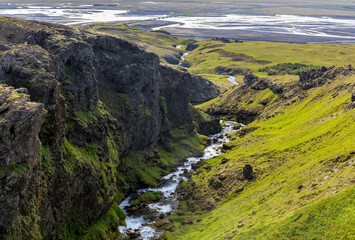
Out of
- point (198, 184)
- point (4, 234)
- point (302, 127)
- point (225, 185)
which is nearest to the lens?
point (4, 234)

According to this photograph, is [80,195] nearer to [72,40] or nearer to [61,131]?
[61,131]

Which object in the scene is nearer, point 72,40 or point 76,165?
point 76,165

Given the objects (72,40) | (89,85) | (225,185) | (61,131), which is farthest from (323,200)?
(72,40)

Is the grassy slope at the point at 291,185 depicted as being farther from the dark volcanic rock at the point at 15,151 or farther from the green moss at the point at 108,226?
the dark volcanic rock at the point at 15,151

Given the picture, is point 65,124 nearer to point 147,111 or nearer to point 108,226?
point 108,226

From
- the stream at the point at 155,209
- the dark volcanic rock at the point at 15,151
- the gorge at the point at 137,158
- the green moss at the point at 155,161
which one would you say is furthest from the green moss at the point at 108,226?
the dark volcanic rock at the point at 15,151

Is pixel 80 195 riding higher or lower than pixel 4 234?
lower
